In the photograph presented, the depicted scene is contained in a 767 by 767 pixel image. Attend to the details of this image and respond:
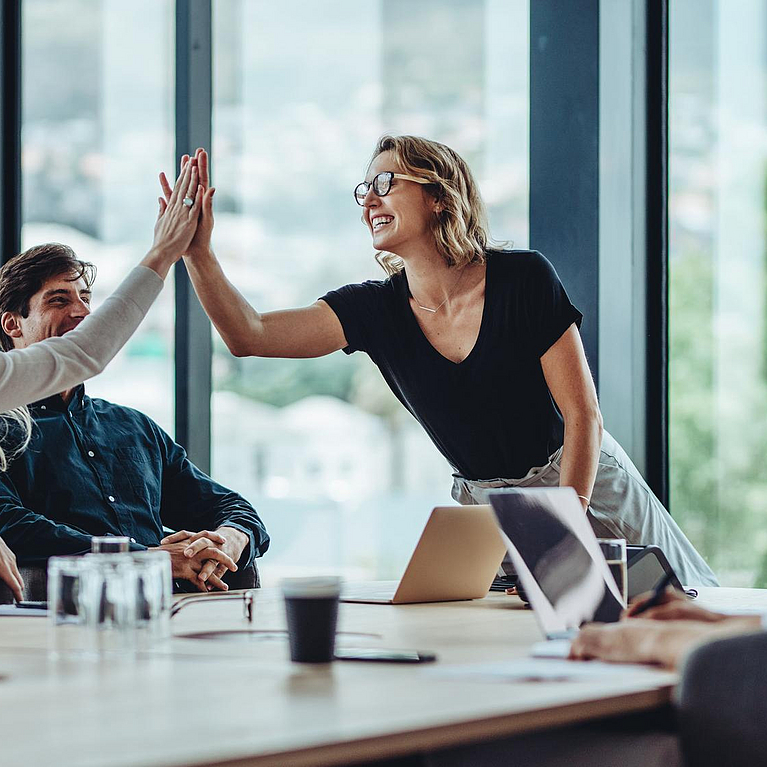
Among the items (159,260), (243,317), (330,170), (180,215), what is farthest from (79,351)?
(330,170)

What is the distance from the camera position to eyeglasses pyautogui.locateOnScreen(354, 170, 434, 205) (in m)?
2.76

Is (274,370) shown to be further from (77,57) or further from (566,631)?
(566,631)

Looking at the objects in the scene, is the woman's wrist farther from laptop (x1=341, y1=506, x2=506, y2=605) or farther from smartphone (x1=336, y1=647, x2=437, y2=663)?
smartphone (x1=336, y1=647, x2=437, y2=663)

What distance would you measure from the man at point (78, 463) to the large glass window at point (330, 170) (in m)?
5.10

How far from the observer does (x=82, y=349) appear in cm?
194

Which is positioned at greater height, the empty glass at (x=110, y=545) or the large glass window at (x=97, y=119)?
the large glass window at (x=97, y=119)

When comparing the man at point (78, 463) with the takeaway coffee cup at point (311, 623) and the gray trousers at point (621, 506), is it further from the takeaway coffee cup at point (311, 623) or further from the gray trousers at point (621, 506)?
the takeaway coffee cup at point (311, 623)

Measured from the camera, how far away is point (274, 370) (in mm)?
8930

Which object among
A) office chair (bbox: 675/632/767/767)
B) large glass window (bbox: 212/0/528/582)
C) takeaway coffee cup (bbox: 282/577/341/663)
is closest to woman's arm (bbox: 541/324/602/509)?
takeaway coffee cup (bbox: 282/577/341/663)

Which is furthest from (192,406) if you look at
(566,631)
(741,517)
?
(566,631)

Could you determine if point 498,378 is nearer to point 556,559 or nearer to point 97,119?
point 556,559

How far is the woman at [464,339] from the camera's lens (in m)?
2.67

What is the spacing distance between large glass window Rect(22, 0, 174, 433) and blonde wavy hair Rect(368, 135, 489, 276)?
19.4 ft

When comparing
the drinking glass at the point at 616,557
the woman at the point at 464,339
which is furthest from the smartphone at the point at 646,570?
the woman at the point at 464,339
